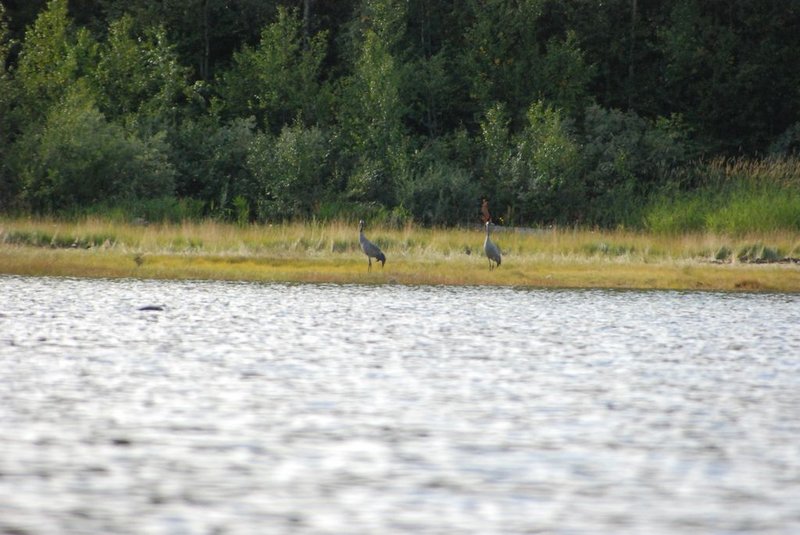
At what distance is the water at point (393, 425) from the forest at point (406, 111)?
19.1m

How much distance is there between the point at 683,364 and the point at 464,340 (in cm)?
320

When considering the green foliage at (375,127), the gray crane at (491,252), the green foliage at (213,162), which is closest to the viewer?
the gray crane at (491,252)

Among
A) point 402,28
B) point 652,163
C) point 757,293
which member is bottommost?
point 757,293

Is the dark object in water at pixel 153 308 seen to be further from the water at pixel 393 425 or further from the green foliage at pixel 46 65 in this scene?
the green foliage at pixel 46 65

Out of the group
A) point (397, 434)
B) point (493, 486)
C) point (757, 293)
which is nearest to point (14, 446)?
point (397, 434)

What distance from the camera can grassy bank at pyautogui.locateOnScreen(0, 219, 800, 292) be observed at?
28.0 metres

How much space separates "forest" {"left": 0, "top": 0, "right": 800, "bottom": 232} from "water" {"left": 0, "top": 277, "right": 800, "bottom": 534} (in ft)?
62.8

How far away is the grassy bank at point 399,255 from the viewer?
1103 inches

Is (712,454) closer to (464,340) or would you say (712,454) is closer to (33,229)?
(464,340)

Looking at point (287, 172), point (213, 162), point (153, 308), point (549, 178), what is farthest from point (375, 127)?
point (153, 308)

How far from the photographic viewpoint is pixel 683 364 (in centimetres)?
1482

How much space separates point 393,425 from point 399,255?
67.1ft

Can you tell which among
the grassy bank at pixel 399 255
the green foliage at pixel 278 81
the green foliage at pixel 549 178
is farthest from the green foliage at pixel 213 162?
the green foliage at pixel 549 178

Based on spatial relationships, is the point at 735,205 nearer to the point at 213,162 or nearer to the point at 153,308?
the point at 213,162
